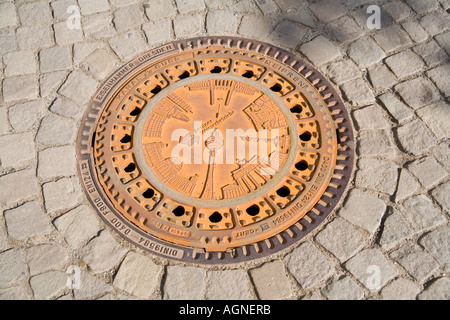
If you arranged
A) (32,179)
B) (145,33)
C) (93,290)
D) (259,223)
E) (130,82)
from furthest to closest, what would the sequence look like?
(145,33) < (130,82) < (32,179) < (259,223) < (93,290)

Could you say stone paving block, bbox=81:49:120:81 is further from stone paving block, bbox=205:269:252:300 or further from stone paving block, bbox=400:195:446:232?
stone paving block, bbox=400:195:446:232

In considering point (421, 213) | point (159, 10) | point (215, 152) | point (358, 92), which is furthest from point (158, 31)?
point (421, 213)

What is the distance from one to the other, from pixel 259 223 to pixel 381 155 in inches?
40.5

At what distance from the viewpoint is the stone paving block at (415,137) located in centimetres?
299

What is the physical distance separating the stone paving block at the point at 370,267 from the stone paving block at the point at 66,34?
283 cm

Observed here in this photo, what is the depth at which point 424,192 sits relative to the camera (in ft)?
9.20

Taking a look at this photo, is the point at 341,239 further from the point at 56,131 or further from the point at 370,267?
the point at 56,131

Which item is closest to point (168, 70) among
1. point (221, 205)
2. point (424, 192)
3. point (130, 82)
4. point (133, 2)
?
point (130, 82)

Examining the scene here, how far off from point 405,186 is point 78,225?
2.20 meters

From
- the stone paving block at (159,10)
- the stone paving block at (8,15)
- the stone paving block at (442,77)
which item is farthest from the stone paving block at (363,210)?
the stone paving block at (8,15)

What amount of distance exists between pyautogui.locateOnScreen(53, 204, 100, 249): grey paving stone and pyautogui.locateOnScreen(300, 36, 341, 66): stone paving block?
212cm

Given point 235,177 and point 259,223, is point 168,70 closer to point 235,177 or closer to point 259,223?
point 235,177

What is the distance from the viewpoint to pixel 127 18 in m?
3.71

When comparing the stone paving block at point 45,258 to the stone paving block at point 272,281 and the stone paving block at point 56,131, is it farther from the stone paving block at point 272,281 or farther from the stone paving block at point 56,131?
the stone paving block at point 272,281
